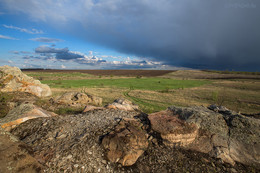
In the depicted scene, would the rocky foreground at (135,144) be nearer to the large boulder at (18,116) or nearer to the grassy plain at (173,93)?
the large boulder at (18,116)

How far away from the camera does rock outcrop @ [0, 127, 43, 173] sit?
3.53 metres

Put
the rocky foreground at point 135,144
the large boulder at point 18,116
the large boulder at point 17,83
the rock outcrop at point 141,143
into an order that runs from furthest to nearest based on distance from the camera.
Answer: the large boulder at point 17,83
the large boulder at point 18,116
the rock outcrop at point 141,143
the rocky foreground at point 135,144

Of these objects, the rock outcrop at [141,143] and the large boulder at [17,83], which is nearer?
the rock outcrop at [141,143]

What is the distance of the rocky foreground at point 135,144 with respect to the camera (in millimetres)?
4145

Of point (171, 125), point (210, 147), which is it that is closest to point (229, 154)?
point (210, 147)

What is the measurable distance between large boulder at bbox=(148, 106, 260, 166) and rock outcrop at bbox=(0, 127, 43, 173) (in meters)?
4.05

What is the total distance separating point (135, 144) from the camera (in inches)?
192

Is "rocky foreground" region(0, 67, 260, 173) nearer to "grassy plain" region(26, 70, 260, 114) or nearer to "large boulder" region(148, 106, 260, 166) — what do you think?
"large boulder" region(148, 106, 260, 166)

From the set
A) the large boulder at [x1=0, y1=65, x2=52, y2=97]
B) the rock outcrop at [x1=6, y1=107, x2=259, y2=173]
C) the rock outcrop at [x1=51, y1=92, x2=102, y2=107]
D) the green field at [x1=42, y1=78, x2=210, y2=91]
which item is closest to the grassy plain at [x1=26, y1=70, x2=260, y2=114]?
the green field at [x1=42, y1=78, x2=210, y2=91]

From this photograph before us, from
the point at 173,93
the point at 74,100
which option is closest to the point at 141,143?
the point at 74,100

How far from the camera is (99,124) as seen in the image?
19.8 ft

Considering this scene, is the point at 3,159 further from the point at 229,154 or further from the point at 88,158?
the point at 229,154

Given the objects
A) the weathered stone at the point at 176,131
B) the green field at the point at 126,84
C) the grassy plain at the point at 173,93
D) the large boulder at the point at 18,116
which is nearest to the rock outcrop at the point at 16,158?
the large boulder at the point at 18,116

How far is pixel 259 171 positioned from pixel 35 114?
928 centimetres
